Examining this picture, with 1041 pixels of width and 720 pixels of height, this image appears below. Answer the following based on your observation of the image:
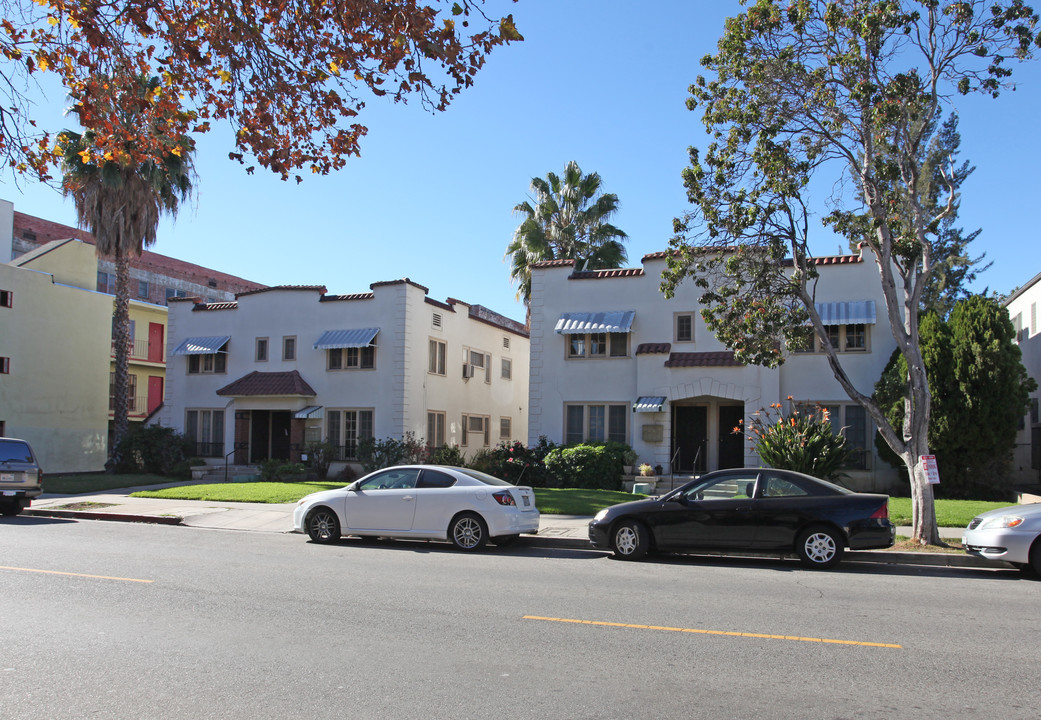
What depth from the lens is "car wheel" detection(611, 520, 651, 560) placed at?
39.6 ft

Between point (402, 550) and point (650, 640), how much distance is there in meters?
6.62

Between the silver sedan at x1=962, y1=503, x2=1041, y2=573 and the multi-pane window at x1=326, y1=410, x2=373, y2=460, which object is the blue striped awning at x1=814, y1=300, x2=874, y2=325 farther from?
the multi-pane window at x1=326, y1=410, x2=373, y2=460

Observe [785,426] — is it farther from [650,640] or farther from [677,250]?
[650,640]

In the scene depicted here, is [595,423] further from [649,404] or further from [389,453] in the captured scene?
[389,453]

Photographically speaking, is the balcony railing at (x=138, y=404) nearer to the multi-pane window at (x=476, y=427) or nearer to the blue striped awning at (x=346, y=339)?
the blue striped awning at (x=346, y=339)

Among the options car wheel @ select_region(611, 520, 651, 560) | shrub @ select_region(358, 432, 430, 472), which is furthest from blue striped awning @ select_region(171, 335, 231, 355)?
car wheel @ select_region(611, 520, 651, 560)

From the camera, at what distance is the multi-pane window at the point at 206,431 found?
2981cm

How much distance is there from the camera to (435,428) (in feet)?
94.6

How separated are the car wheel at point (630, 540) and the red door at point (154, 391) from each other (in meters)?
33.6

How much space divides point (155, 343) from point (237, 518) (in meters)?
26.5

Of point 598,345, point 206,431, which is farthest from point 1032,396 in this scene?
point 206,431

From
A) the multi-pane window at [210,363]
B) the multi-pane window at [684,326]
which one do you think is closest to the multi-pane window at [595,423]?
the multi-pane window at [684,326]

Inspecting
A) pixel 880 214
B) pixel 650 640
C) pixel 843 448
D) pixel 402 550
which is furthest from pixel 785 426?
pixel 650 640

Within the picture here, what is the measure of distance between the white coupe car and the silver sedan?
627 centimetres
